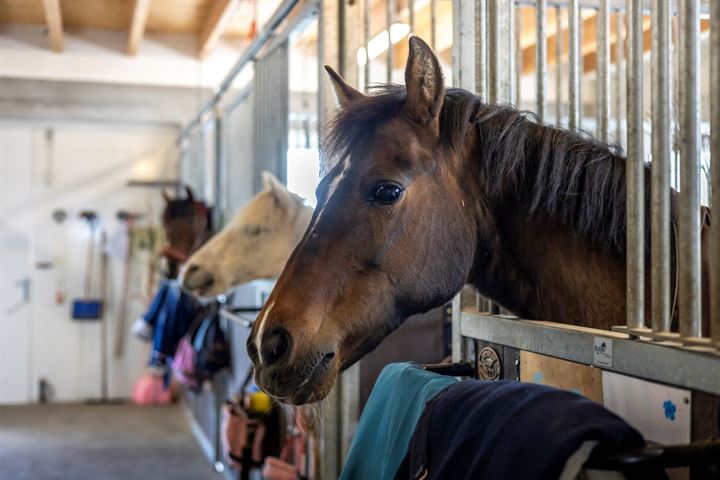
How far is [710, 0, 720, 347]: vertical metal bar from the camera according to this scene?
837 mm

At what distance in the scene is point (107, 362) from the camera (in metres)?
6.56

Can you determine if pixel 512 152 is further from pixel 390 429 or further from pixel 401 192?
pixel 390 429

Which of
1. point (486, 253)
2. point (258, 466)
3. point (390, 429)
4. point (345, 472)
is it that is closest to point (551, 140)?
point (486, 253)

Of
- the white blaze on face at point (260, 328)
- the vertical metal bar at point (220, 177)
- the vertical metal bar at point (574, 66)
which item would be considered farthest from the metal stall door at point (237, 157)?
the white blaze on face at point (260, 328)

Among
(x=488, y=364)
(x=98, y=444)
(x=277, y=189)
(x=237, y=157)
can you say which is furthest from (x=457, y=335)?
(x=98, y=444)

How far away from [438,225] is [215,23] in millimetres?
3959

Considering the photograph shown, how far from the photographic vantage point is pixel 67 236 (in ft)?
21.6

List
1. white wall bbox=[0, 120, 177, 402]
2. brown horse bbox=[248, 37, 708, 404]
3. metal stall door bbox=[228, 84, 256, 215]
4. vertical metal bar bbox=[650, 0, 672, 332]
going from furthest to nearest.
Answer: white wall bbox=[0, 120, 177, 402] < metal stall door bbox=[228, 84, 256, 215] < brown horse bbox=[248, 37, 708, 404] < vertical metal bar bbox=[650, 0, 672, 332]

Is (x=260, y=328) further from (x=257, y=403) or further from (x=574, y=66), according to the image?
(x=257, y=403)

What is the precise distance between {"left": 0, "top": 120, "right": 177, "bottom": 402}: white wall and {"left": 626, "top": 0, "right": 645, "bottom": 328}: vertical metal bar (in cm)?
578

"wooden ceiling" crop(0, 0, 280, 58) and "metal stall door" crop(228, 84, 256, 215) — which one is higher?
"wooden ceiling" crop(0, 0, 280, 58)

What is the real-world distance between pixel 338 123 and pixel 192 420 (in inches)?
184

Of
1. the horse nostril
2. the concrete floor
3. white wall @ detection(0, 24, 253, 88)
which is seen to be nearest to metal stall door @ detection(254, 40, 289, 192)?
the horse nostril

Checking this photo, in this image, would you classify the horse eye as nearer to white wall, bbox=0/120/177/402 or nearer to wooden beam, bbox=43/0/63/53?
wooden beam, bbox=43/0/63/53
